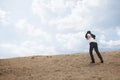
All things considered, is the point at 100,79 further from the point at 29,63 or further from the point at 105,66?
the point at 29,63

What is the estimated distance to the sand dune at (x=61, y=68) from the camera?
13054 mm

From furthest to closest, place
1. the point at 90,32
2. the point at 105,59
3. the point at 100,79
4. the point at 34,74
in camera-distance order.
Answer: the point at 105,59
the point at 90,32
the point at 34,74
the point at 100,79

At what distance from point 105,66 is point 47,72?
3359mm

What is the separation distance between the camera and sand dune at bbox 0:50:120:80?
514 inches

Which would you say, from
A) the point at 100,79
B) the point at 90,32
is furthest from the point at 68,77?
the point at 90,32

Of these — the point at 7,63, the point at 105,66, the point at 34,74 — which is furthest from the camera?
the point at 7,63

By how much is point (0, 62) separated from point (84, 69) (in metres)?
6.86

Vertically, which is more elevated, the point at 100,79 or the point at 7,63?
the point at 7,63

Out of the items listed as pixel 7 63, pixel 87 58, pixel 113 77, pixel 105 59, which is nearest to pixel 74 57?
pixel 87 58

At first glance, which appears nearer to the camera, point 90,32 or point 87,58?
point 90,32

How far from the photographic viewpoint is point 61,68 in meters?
15.0

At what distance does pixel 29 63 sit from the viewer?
1728 cm

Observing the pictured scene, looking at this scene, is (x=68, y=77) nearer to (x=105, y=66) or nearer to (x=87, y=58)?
(x=105, y=66)

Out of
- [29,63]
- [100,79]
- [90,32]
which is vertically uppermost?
[90,32]
